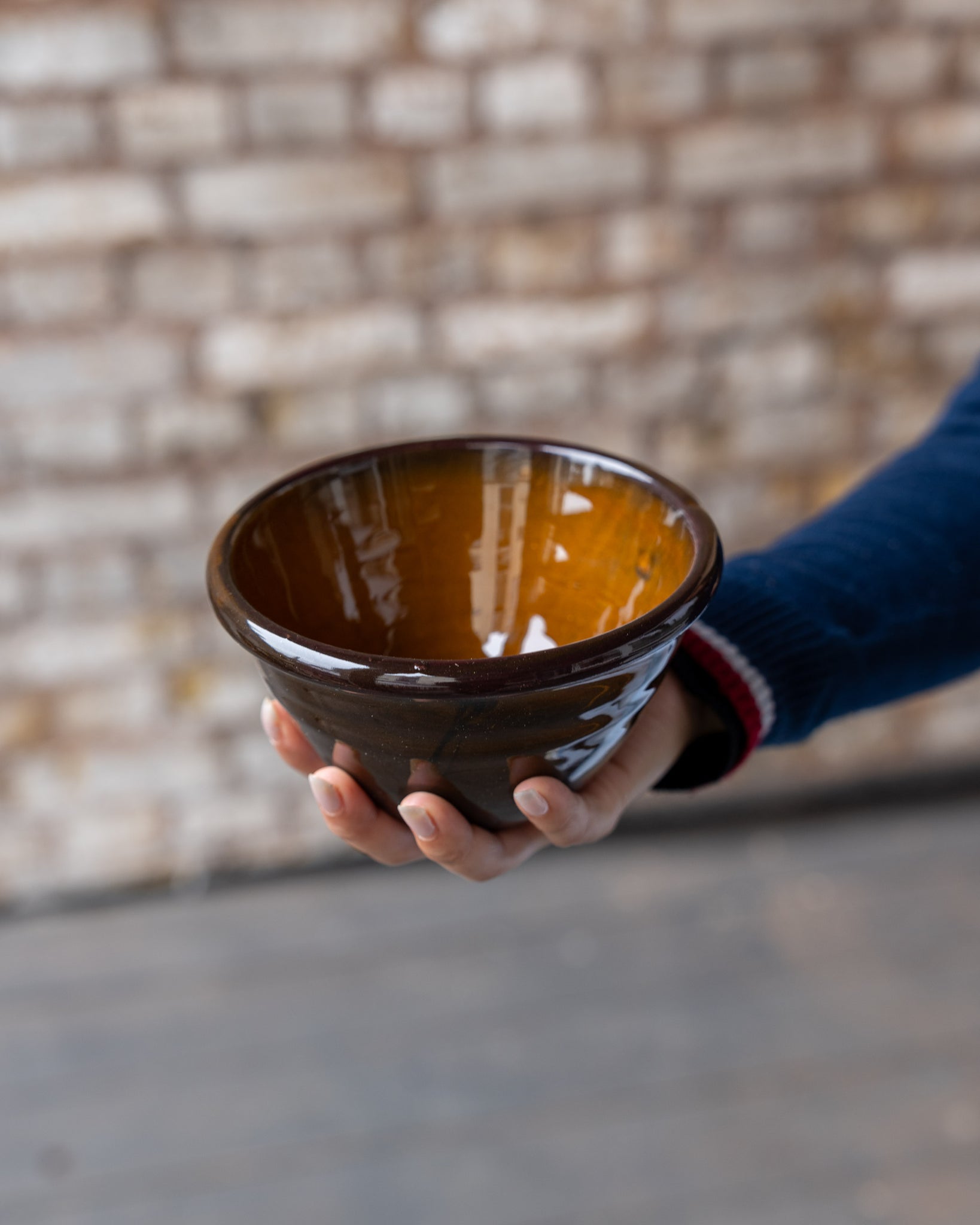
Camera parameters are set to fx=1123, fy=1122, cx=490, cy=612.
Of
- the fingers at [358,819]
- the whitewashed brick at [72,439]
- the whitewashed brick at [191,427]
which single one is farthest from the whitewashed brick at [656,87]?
the fingers at [358,819]

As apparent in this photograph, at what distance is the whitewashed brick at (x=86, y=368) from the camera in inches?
43.9

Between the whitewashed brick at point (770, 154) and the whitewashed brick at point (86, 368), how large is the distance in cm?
55

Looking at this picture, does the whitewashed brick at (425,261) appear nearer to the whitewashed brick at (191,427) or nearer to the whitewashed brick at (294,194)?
the whitewashed brick at (294,194)

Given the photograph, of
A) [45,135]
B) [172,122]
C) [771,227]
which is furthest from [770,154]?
[45,135]

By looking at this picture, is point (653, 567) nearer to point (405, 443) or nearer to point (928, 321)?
point (405, 443)

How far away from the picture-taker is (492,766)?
1.59ft

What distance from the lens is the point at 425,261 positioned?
1135mm

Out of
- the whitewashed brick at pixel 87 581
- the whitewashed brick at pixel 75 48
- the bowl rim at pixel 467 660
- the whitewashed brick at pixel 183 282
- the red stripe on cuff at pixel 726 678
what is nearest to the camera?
the bowl rim at pixel 467 660

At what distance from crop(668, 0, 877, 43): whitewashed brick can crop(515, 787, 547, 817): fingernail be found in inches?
33.8

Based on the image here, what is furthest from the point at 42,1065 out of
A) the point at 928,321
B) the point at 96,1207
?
the point at 928,321

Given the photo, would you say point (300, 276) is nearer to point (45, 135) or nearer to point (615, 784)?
point (45, 135)

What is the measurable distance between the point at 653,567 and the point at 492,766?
140mm

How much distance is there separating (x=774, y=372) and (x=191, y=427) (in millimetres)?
633

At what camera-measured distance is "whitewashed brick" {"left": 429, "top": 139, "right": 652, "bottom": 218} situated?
3.61ft
